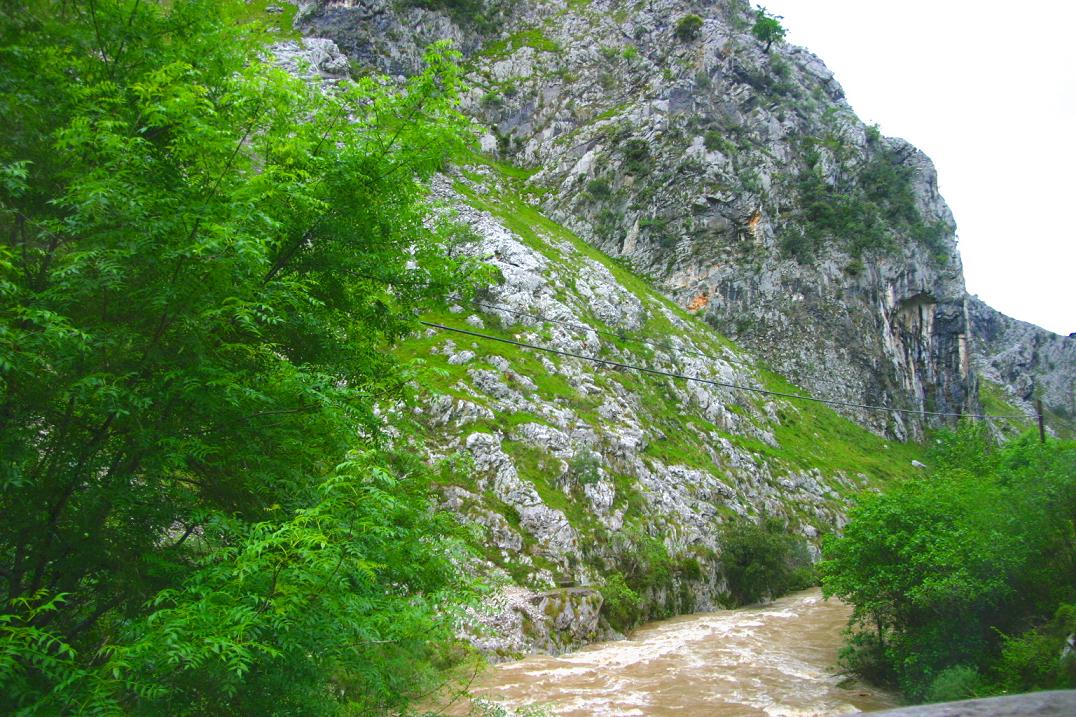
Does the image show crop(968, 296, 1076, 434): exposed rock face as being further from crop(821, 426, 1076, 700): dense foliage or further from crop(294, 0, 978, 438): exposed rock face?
crop(821, 426, 1076, 700): dense foliage

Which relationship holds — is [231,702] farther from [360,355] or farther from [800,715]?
[800,715]

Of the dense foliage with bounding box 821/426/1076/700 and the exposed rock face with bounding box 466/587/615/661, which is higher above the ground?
the dense foliage with bounding box 821/426/1076/700

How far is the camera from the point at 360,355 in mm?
7633

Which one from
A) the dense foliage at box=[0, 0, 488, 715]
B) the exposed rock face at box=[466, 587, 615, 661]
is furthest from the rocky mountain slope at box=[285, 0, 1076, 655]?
the dense foliage at box=[0, 0, 488, 715]

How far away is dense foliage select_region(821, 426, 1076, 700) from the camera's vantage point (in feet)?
50.0

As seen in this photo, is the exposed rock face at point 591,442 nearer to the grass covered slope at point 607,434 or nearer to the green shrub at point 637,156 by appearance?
the grass covered slope at point 607,434

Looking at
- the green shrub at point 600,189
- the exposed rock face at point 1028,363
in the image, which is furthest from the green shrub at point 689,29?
the exposed rock face at point 1028,363

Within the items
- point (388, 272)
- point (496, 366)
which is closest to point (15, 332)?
→ point (388, 272)

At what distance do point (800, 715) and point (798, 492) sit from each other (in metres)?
37.2

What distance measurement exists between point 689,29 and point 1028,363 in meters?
121

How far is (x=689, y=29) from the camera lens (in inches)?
3600

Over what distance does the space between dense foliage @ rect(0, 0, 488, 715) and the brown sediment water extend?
9.83 m

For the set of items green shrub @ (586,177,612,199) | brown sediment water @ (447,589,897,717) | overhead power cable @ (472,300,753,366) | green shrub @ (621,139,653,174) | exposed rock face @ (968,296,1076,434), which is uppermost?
green shrub @ (621,139,653,174)

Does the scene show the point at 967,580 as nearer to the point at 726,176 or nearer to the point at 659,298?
the point at 659,298
